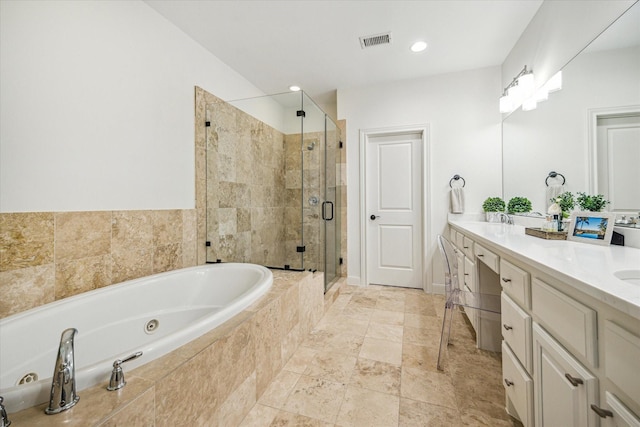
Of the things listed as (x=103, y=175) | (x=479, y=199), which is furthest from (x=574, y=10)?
(x=103, y=175)

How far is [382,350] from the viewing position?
1.82m

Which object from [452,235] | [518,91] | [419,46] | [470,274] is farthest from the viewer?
[452,235]

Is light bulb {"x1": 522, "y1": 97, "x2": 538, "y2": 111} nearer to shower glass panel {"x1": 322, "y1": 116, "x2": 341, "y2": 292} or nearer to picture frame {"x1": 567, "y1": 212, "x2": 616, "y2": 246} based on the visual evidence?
picture frame {"x1": 567, "y1": 212, "x2": 616, "y2": 246}

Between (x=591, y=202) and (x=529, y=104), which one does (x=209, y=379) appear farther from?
(x=529, y=104)

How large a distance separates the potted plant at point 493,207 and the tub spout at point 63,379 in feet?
10.1

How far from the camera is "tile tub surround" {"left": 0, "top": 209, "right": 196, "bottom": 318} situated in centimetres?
123

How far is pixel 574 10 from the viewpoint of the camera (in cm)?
160

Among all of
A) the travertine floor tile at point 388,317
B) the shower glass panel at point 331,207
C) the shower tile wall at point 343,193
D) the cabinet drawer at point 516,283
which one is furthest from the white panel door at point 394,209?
the cabinet drawer at point 516,283

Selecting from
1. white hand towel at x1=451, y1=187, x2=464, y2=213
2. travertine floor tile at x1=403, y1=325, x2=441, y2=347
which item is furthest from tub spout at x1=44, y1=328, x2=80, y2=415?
white hand towel at x1=451, y1=187, x2=464, y2=213

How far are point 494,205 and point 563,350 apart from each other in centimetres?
217

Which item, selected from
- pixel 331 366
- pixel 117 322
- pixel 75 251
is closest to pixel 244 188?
pixel 75 251

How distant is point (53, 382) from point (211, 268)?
1.38 meters

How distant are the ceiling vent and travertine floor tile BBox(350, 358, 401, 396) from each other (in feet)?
8.50

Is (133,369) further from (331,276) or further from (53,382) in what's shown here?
(331,276)
